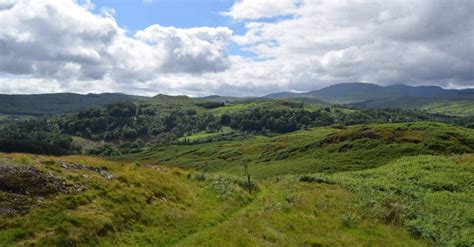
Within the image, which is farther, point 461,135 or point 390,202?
point 461,135

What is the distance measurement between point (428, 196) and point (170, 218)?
2618cm

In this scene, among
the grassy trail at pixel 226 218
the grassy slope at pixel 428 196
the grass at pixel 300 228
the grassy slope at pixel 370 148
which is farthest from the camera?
the grassy slope at pixel 370 148

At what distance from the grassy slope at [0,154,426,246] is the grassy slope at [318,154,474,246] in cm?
208

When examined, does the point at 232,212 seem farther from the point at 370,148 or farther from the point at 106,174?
the point at 370,148

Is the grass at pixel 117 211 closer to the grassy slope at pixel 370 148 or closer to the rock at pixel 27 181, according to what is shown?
the rock at pixel 27 181

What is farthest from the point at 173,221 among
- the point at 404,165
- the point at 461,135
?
the point at 461,135

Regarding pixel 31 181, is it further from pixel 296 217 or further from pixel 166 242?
pixel 296 217

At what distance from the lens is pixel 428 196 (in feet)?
124

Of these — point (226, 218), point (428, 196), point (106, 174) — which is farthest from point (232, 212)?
point (428, 196)

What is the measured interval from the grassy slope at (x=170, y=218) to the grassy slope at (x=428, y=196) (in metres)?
2.08

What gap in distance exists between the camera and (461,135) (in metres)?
86.1

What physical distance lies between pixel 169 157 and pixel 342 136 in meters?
103

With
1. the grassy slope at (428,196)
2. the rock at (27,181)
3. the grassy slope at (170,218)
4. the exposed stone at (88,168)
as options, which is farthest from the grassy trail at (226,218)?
the grassy slope at (428,196)

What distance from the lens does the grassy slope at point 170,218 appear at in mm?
19219
